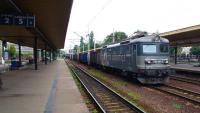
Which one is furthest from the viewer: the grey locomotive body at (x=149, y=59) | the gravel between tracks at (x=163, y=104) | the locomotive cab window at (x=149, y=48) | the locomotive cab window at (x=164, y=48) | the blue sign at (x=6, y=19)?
the locomotive cab window at (x=164, y=48)

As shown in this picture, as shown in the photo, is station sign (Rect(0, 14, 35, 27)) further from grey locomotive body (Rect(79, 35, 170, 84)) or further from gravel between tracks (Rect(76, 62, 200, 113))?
gravel between tracks (Rect(76, 62, 200, 113))

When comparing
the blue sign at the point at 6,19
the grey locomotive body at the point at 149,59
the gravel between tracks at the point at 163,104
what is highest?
the blue sign at the point at 6,19

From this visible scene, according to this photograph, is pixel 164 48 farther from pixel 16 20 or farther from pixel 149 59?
pixel 16 20

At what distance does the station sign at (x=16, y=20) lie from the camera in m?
17.1

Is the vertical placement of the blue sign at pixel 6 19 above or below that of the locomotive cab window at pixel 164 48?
above

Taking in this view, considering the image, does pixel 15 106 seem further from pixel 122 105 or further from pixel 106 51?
pixel 106 51

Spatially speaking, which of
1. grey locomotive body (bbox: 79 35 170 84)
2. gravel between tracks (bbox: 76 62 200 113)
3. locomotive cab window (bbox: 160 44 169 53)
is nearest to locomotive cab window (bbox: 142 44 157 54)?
grey locomotive body (bbox: 79 35 170 84)

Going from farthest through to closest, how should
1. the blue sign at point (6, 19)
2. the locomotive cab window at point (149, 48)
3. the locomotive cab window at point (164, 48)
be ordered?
the locomotive cab window at point (164, 48)
the locomotive cab window at point (149, 48)
the blue sign at point (6, 19)

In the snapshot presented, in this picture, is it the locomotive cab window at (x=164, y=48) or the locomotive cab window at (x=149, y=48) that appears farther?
the locomotive cab window at (x=164, y=48)

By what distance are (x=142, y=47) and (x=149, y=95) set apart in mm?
4139

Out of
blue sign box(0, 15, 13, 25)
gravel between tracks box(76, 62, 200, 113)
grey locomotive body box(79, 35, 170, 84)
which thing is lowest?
gravel between tracks box(76, 62, 200, 113)

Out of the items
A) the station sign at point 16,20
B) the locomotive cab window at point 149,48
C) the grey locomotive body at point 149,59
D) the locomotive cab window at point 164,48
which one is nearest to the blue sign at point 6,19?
the station sign at point 16,20

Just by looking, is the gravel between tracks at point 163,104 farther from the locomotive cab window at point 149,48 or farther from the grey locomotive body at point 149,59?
the locomotive cab window at point 149,48

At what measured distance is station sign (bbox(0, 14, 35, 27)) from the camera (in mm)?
17094
